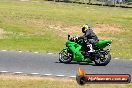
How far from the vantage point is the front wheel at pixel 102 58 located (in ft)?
64.6

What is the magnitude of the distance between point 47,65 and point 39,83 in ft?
12.6

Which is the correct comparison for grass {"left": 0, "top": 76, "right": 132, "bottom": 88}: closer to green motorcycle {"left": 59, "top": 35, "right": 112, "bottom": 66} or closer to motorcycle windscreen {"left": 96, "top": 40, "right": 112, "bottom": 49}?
green motorcycle {"left": 59, "top": 35, "right": 112, "bottom": 66}

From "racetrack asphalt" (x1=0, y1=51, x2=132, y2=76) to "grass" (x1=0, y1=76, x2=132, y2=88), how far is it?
46.0 inches

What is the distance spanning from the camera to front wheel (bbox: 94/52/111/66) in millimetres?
19688

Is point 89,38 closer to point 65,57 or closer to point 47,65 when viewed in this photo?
point 65,57

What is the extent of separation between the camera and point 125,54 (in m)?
24.6

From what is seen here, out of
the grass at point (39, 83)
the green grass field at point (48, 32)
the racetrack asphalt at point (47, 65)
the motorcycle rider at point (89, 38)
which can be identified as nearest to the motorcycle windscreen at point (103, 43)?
the motorcycle rider at point (89, 38)

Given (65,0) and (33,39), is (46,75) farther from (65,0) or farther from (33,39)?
(65,0)

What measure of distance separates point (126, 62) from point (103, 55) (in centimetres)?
206

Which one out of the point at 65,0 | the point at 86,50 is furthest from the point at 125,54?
the point at 65,0

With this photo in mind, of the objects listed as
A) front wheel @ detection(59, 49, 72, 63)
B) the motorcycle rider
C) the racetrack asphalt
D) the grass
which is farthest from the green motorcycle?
the grass

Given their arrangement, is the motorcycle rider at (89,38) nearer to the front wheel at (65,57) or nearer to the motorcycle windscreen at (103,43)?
the motorcycle windscreen at (103,43)

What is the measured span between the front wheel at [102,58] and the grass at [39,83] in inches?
148

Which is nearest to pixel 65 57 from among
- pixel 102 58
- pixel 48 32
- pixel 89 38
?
pixel 89 38
